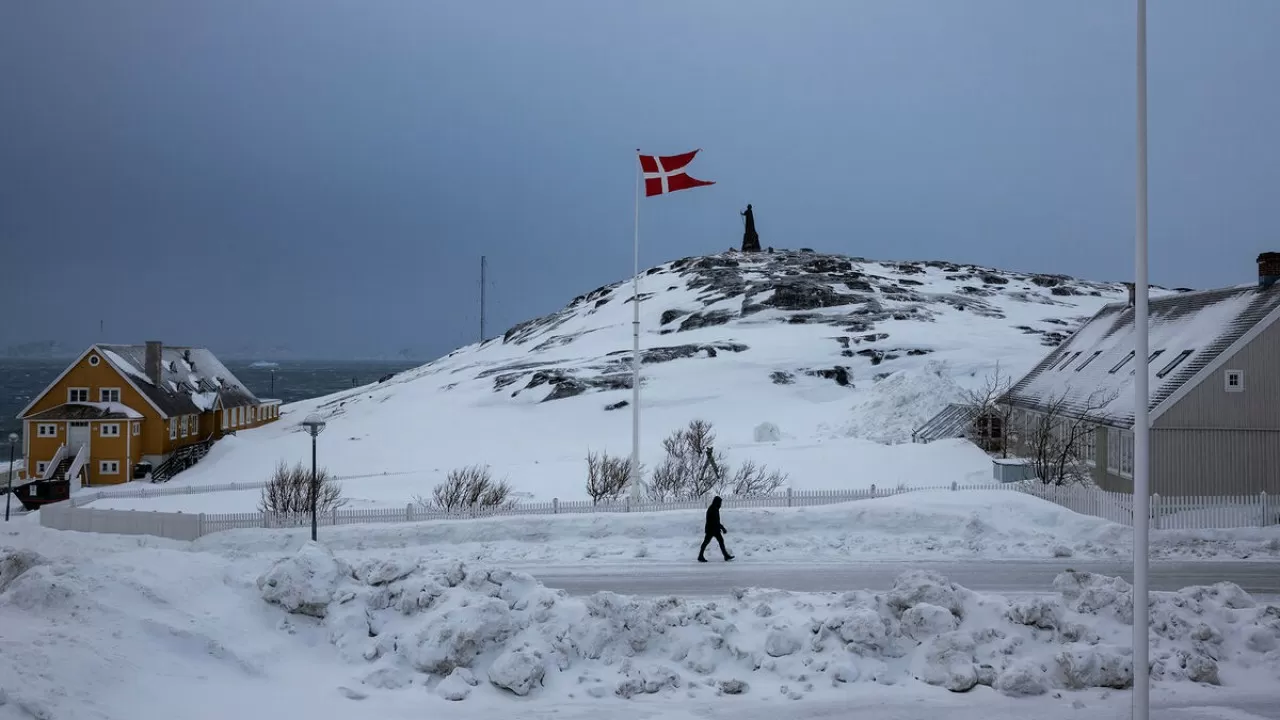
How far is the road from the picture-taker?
57.2 ft

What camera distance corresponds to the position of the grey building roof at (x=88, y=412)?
47.8m

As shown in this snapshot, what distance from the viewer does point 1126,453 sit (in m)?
28.2

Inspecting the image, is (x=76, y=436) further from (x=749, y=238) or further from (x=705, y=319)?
(x=749, y=238)

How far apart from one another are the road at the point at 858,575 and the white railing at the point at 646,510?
10.5 ft

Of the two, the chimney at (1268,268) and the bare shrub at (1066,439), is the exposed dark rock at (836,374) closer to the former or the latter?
the bare shrub at (1066,439)

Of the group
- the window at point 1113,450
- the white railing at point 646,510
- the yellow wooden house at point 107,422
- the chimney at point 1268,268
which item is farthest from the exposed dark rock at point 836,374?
the yellow wooden house at point 107,422

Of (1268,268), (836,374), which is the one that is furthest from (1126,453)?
(836,374)

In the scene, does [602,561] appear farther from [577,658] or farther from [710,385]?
[710,385]

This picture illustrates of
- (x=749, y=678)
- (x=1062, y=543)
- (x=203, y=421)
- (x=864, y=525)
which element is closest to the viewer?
(x=749, y=678)

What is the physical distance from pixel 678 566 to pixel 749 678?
755 centimetres

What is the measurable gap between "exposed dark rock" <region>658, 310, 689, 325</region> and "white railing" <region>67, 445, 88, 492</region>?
6530cm

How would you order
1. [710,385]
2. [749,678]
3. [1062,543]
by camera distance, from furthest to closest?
[710,385] < [1062,543] < [749,678]

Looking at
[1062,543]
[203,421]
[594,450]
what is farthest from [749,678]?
[203,421]

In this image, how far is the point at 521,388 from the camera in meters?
74.2
